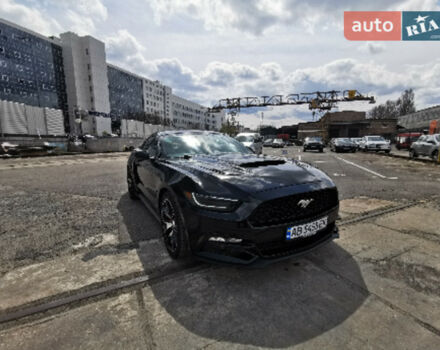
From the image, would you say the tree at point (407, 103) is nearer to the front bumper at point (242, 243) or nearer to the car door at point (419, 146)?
the car door at point (419, 146)

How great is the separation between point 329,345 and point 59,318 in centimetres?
191

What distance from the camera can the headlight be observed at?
200 cm

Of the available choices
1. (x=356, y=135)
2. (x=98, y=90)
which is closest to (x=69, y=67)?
(x=98, y=90)

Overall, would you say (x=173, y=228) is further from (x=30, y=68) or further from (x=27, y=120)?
(x=30, y=68)

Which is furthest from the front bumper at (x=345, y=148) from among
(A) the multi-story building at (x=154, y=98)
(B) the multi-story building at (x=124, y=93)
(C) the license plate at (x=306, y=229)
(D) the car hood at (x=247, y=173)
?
(A) the multi-story building at (x=154, y=98)

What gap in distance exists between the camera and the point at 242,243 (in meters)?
1.96

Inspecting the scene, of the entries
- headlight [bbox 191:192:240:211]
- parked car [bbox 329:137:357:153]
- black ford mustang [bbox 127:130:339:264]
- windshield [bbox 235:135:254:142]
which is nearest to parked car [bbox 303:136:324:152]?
parked car [bbox 329:137:357:153]

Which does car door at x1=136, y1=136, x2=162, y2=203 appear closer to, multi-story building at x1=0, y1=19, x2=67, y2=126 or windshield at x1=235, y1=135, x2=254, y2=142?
windshield at x1=235, y1=135, x2=254, y2=142

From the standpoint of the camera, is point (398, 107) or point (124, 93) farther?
point (124, 93)

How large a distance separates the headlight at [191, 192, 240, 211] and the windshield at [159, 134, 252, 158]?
48.6 inches

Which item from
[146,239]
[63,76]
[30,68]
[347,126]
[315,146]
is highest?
[63,76]

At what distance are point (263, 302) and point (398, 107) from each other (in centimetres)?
8612

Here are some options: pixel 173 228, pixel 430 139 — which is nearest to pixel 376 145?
pixel 430 139

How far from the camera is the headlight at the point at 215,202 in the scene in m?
2.00
